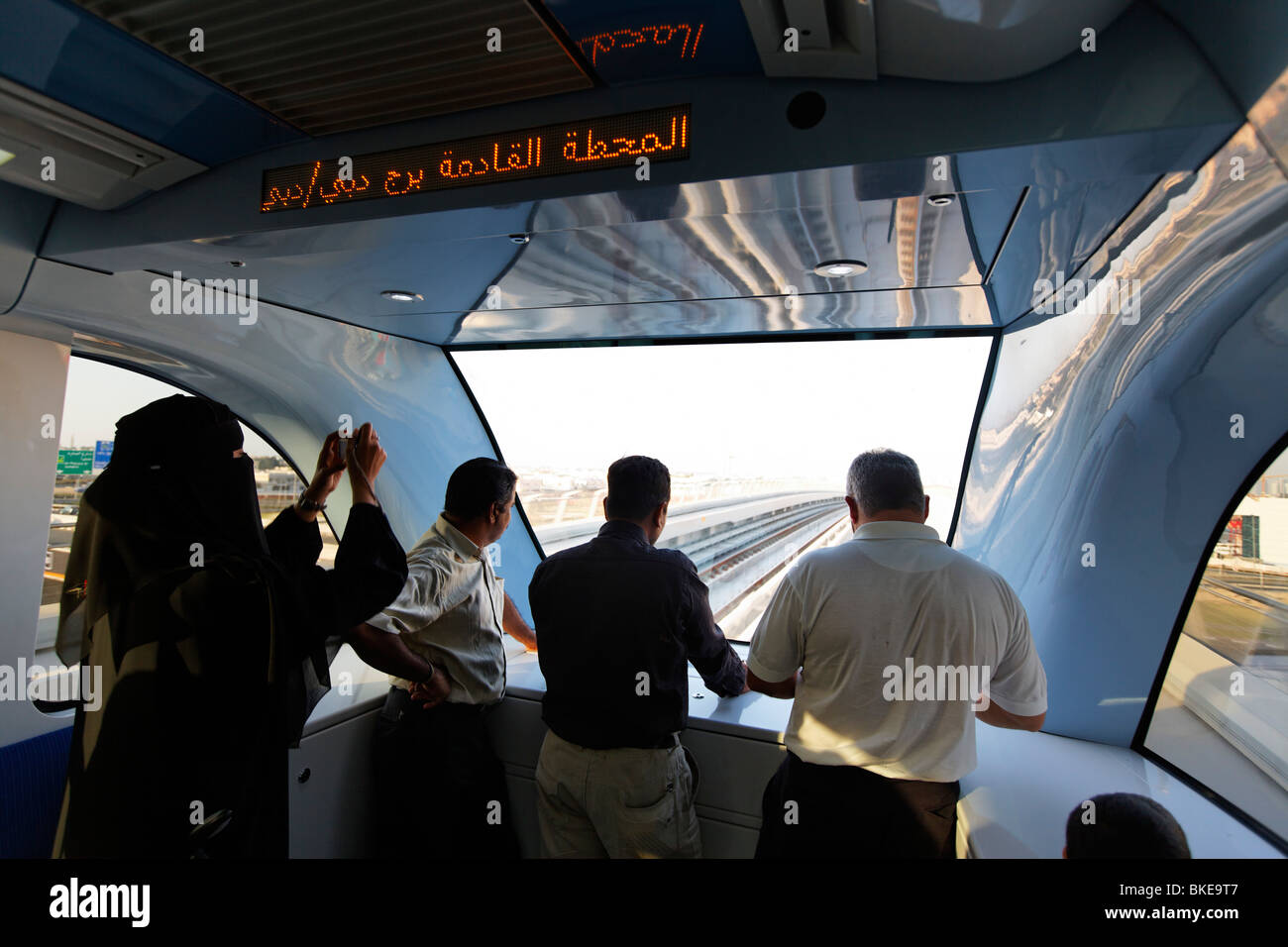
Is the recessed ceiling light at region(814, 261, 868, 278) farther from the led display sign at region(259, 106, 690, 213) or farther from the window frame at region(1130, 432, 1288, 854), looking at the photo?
the window frame at region(1130, 432, 1288, 854)

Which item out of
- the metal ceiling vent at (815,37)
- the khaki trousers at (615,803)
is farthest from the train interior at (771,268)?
the khaki trousers at (615,803)

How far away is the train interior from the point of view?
1.28 m

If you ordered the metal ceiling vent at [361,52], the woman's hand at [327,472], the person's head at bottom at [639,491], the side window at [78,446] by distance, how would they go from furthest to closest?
the side window at [78,446], the person's head at bottom at [639,491], the woman's hand at [327,472], the metal ceiling vent at [361,52]

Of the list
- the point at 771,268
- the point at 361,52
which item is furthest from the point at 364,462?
the point at 771,268

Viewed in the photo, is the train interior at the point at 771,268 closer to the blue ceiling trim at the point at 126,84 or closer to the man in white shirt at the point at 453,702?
the blue ceiling trim at the point at 126,84

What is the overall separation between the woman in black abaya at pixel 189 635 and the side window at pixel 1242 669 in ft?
8.46

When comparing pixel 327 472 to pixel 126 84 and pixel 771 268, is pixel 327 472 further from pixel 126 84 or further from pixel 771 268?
pixel 771 268

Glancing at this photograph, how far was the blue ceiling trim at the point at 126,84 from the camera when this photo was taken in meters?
1.36

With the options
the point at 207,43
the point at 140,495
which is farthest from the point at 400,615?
the point at 207,43

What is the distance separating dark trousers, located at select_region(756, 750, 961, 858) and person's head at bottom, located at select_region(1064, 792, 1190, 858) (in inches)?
20.9

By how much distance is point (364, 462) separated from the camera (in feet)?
5.99

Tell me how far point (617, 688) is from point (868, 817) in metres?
0.80

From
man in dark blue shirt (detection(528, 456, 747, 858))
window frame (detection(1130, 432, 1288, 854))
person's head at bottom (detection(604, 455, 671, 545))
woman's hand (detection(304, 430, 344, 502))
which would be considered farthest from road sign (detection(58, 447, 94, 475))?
window frame (detection(1130, 432, 1288, 854))

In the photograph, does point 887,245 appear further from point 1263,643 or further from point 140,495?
point 140,495
